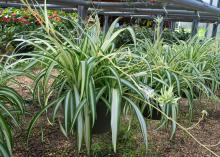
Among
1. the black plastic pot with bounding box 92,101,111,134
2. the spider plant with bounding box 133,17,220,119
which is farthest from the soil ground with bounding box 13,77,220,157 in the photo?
the spider plant with bounding box 133,17,220,119

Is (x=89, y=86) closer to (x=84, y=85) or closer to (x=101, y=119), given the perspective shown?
(x=84, y=85)

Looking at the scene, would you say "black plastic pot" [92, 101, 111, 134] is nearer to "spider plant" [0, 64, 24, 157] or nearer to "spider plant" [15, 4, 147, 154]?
"spider plant" [15, 4, 147, 154]

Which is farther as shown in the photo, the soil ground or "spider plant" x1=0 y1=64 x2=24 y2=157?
the soil ground

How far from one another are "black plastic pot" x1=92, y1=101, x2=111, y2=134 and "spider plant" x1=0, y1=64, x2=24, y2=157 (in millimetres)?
377

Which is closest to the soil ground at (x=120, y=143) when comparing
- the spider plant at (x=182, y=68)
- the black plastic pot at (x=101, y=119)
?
the black plastic pot at (x=101, y=119)

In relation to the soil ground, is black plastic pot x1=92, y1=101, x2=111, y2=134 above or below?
above

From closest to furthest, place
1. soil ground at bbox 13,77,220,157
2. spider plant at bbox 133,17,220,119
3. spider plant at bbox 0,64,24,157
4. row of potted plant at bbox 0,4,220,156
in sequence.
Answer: spider plant at bbox 0,64,24,157
row of potted plant at bbox 0,4,220,156
soil ground at bbox 13,77,220,157
spider plant at bbox 133,17,220,119

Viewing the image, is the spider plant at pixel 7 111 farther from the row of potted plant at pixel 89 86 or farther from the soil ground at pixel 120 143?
the soil ground at pixel 120 143

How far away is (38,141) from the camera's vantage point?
1.82 m

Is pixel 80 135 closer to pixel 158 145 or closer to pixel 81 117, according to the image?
pixel 81 117

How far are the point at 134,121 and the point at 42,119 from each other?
59 cm

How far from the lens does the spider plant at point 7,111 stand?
1.31 m

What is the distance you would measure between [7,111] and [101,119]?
502 mm

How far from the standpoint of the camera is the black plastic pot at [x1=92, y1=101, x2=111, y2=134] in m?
1.74
